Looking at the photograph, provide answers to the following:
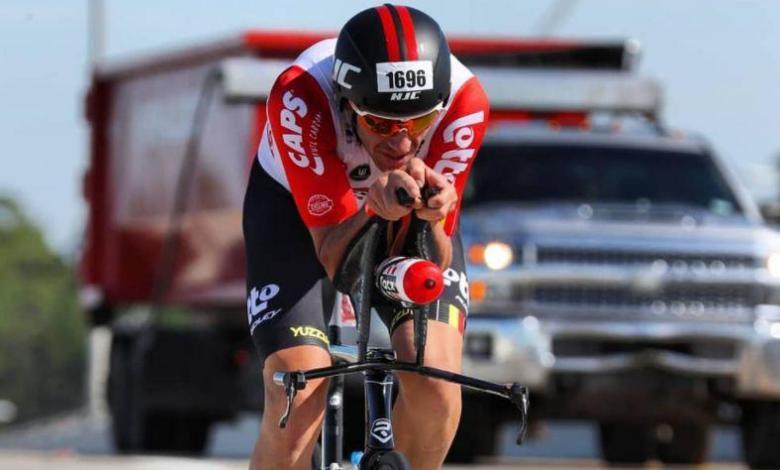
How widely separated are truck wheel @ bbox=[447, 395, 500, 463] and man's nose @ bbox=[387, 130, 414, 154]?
627 centimetres

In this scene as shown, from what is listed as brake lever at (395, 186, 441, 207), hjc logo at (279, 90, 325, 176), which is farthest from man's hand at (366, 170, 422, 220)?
hjc logo at (279, 90, 325, 176)

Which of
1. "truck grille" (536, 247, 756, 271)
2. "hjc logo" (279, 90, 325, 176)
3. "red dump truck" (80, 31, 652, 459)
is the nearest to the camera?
"hjc logo" (279, 90, 325, 176)

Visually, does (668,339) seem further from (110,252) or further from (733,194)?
(110,252)

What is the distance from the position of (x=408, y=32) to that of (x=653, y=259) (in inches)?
266

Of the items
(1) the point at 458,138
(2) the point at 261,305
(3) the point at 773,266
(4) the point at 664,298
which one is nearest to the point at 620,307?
(4) the point at 664,298

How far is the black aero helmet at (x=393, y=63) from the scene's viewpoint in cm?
664

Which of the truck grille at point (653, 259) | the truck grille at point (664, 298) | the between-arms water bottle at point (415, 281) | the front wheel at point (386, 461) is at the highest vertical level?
the between-arms water bottle at point (415, 281)

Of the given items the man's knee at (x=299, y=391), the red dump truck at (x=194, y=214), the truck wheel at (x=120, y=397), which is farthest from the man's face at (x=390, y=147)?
the truck wheel at (x=120, y=397)

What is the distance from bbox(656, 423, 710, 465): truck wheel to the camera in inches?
615

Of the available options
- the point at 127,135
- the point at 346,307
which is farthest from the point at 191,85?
the point at 346,307

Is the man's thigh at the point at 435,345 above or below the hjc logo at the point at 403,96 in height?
below

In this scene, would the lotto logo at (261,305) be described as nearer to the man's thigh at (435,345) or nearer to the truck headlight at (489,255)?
the man's thigh at (435,345)

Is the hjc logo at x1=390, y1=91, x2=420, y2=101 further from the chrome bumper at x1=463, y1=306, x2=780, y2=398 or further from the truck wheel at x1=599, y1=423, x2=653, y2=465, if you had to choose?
the truck wheel at x1=599, y1=423, x2=653, y2=465

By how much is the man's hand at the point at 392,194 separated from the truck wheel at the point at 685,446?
951 cm
